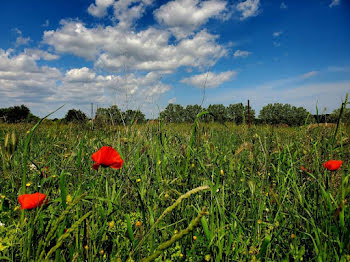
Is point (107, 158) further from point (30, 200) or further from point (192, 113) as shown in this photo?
point (192, 113)

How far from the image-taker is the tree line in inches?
102

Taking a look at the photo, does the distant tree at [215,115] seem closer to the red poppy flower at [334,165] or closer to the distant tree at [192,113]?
the distant tree at [192,113]

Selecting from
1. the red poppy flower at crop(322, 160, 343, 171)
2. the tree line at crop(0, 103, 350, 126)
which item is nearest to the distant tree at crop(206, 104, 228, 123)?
the tree line at crop(0, 103, 350, 126)

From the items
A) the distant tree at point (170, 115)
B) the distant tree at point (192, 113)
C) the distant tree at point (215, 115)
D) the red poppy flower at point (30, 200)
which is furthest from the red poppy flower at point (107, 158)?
the distant tree at point (170, 115)

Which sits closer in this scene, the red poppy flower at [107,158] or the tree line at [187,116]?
the red poppy flower at [107,158]

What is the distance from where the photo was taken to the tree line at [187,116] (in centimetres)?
260

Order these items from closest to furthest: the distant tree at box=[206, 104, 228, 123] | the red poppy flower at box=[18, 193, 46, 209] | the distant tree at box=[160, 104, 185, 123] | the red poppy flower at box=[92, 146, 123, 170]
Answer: the red poppy flower at box=[18, 193, 46, 209]
the red poppy flower at box=[92, 146, 123, 170]
the distant tree at box=[206, 104, 228, 123]
the distant tree at box=[160, 104, 185, 123]

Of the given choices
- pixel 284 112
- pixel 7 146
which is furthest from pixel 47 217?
pixel 284 112

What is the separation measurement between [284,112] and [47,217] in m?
92.6

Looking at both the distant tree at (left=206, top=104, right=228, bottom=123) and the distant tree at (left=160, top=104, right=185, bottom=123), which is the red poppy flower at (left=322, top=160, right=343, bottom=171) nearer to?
the distant tree at (left=206, top=104, right=228, bottom=123)

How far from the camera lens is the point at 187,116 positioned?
4.35 m

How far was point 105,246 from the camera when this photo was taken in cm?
130

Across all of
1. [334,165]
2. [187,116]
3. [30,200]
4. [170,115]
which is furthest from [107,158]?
[187,116]

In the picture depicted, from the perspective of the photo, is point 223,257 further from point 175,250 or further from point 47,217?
point 47,217
